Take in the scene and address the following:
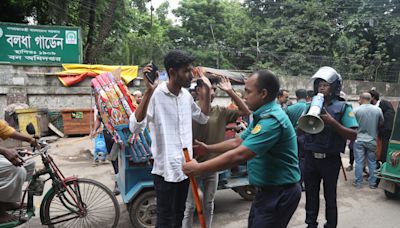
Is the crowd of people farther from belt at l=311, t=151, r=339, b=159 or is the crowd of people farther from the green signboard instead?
the green signboard

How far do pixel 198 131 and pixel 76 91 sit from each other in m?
8.69

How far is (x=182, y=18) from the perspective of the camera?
23578 mm

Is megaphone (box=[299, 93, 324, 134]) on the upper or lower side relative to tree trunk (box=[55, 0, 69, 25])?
lower

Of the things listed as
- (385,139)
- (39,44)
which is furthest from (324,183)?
(39,44)

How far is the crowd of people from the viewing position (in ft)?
6.86

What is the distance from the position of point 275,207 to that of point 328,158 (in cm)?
139

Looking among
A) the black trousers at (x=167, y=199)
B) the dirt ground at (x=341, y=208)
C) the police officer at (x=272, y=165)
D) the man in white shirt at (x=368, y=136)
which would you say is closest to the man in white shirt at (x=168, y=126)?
the black trousers at (x=167, y=199)

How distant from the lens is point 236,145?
255 centimetres

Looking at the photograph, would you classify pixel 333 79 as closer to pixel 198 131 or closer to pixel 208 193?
pixel 198 131

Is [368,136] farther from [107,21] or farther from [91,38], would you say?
[91,38]

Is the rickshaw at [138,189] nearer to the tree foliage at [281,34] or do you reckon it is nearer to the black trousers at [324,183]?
the black trousers at [324,183]

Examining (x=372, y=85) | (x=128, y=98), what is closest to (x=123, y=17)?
(x=372, y=85)

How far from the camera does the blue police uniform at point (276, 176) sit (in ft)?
6.90

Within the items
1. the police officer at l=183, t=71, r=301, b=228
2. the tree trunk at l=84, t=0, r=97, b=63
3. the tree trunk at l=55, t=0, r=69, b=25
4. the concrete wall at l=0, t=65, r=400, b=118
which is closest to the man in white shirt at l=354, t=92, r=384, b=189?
the police officer at l=183, t=71, r=301, b=228
